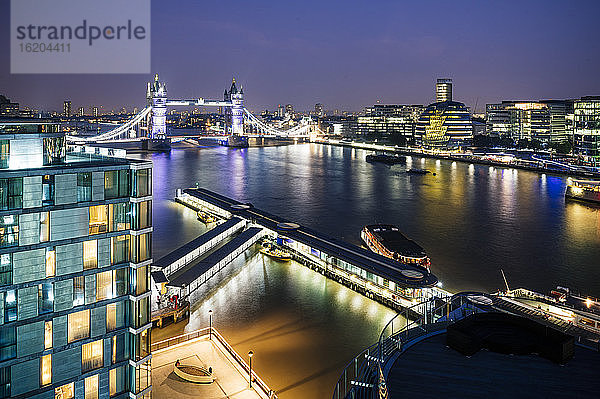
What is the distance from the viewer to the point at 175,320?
11289 mm

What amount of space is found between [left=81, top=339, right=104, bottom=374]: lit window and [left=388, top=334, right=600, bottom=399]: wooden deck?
3.60m

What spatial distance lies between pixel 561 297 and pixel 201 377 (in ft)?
27.5

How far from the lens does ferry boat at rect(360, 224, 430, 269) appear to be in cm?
1527

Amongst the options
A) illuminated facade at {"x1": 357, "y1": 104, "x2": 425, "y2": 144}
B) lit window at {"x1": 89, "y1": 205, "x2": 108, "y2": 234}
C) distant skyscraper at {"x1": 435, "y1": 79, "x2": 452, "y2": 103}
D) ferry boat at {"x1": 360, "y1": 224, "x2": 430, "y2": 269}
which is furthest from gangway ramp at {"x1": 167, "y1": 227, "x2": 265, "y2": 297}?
distant skyscraper at {"x1": 435, "y1": 79, "x2": 452, "y2": 103}

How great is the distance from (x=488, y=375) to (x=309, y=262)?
1106 centimetres

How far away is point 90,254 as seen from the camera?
6.12 meters

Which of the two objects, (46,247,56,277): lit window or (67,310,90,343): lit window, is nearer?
(46,247,56,277): lit window

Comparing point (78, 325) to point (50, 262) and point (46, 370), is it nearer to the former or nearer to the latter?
point (46, 370)

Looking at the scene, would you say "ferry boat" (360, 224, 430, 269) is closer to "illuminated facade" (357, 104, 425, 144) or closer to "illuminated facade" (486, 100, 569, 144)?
"illuminated facade" (486, 100, 569, 144)

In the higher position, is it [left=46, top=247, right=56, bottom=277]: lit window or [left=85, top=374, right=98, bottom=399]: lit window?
[left=46, top=247, right=56, bottom=277]: lit window

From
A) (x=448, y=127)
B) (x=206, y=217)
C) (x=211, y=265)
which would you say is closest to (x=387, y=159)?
(x=448, y=127)

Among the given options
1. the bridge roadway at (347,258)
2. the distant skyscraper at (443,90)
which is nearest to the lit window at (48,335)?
the bridge roadway at (347,258)

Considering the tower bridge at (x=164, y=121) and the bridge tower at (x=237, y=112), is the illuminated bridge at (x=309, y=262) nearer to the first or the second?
the tower bridge at (x=164, y=121)

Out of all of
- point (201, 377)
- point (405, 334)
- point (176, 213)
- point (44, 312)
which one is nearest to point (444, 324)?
point (405, 334)
